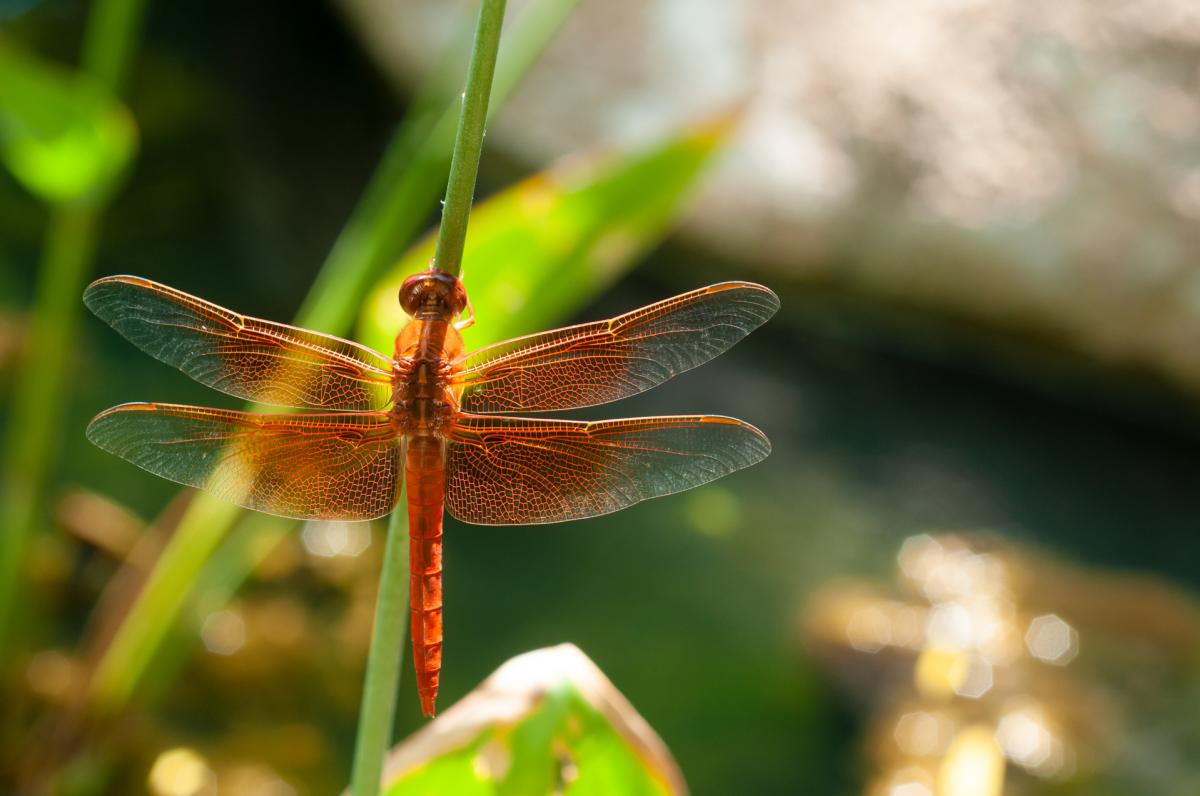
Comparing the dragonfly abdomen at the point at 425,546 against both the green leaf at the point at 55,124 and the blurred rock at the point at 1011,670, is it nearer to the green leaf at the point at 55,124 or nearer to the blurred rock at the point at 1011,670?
the green leaf at the point at 55,124

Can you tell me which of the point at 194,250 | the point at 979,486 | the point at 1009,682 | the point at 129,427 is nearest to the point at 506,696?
the point at 129,427

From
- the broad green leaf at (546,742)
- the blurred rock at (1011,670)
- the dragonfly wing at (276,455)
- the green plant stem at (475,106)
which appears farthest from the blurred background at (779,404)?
the green plant stem at (475,106)

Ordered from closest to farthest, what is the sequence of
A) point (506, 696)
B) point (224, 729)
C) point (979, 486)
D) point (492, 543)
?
1. point (506, 696)
2. point (224, 729)
3. point (492, 543)
4. point (979, 486)

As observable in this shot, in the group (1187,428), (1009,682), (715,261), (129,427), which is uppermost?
(715,261)

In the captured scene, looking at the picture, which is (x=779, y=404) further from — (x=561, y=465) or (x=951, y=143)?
(x=561, y=465)

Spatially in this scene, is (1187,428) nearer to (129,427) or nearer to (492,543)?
(492,543)

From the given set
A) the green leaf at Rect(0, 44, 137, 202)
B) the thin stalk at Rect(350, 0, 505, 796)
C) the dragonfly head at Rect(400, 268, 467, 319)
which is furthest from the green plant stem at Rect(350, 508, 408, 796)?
the green leaf at Rect(0, 44, 137, 202)

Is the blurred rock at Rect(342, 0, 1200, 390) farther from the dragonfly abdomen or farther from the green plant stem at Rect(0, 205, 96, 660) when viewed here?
the dragonfly abdomen
